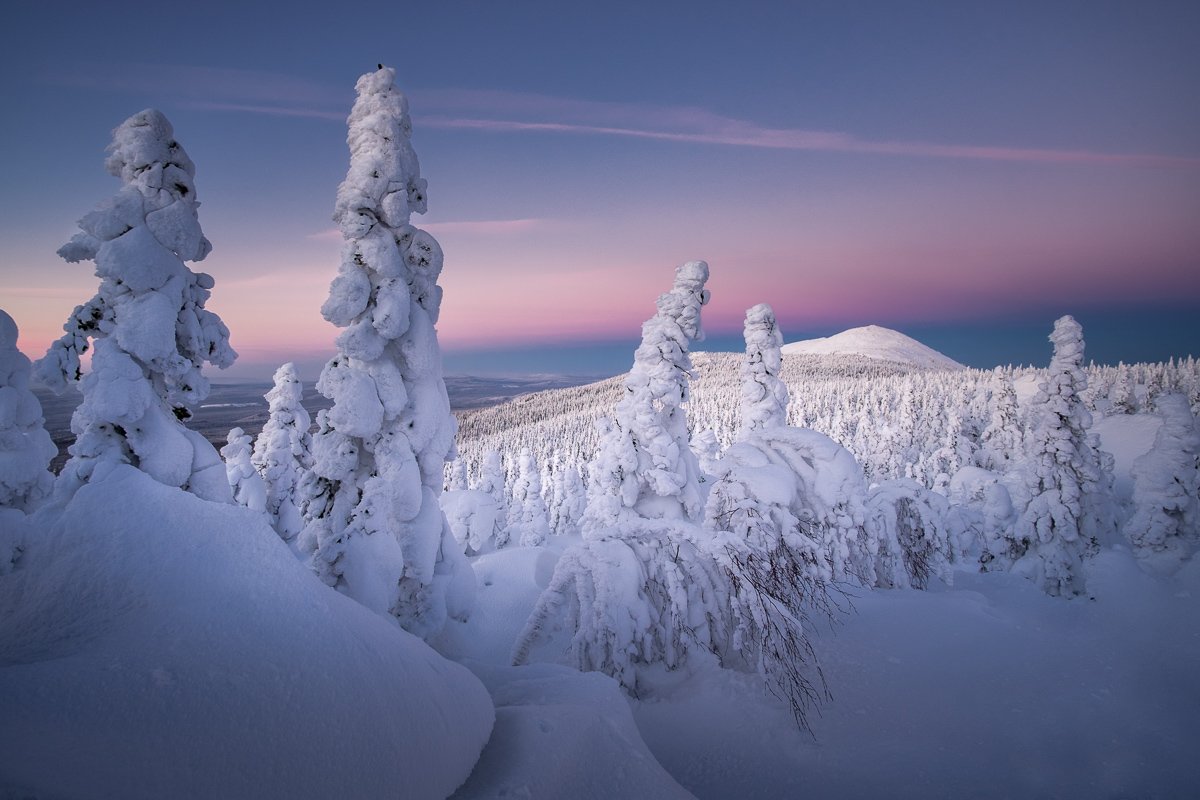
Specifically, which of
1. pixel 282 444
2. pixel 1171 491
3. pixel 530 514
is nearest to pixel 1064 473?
pixel 1171 491

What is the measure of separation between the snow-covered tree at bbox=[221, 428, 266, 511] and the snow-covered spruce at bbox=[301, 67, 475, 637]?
A: 12599 mm

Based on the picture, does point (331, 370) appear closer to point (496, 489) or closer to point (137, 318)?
point (137, 318)

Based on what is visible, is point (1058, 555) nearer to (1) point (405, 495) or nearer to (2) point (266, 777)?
(1) point (405, 495)

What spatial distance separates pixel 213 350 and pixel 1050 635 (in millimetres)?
19884

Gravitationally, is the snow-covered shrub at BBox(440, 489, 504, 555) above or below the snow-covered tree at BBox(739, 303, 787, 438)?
below

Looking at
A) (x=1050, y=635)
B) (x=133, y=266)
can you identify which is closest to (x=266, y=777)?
(x=133, y=266)

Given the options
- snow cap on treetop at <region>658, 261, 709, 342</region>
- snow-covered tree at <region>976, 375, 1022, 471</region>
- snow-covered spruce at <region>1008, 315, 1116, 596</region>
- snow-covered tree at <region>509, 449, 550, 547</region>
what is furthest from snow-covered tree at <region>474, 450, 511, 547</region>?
snow-covered tree at <region>976, 375, 1022, 471</region>

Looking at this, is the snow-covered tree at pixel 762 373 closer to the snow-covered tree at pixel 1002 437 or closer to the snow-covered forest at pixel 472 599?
the snow-covered forest at pixel 472 599

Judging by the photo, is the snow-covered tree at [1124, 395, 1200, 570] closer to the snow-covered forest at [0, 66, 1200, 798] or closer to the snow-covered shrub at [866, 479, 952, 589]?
the snow-covered forest at [0, 66, 1200, 798]

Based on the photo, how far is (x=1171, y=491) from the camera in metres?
20.2

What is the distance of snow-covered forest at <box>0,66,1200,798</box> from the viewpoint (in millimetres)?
2904

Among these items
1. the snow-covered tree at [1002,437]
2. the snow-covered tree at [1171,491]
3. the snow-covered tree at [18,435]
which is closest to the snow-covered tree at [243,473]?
the snow-covered tree at [18,435]

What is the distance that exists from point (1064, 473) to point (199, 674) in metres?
26.1

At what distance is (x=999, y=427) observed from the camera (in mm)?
39844
